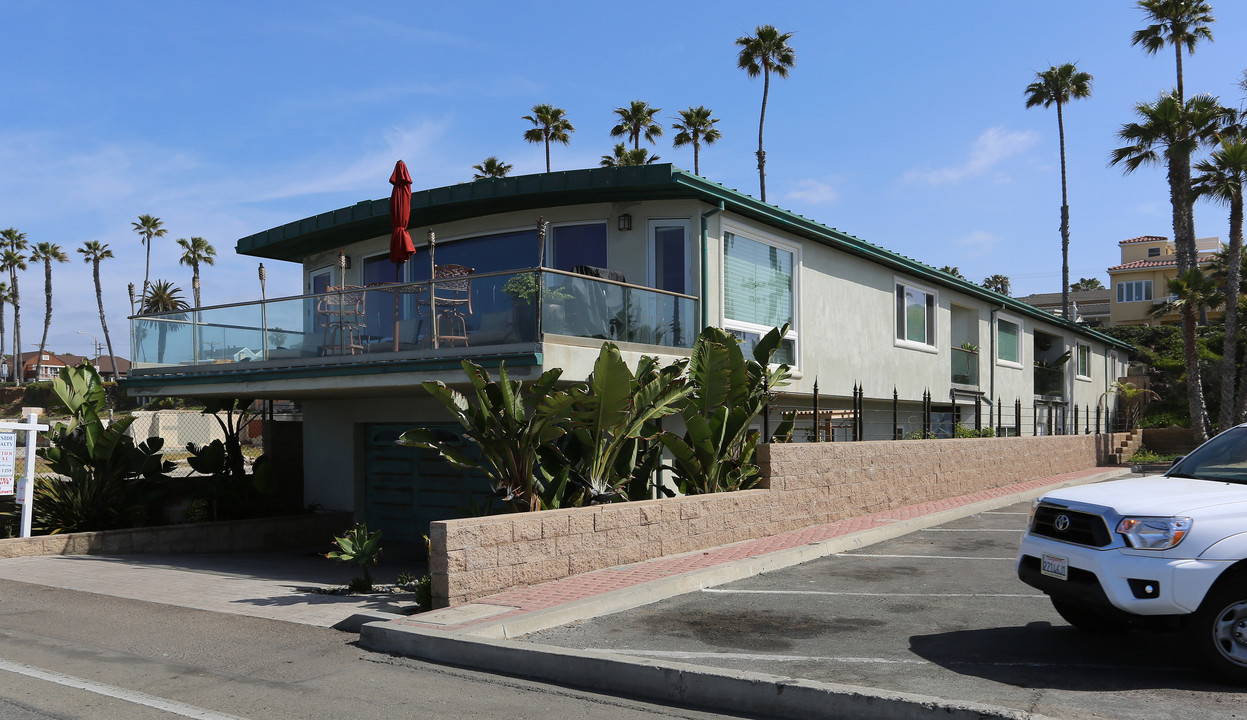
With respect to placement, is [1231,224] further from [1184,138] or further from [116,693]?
[116,693]

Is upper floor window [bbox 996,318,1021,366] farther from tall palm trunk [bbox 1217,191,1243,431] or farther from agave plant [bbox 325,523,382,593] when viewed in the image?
agave plant [bbox 325,523,382,593]

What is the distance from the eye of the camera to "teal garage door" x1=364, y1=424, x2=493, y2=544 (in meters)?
16.1

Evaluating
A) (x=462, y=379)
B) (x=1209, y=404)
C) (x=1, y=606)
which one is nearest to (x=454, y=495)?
(x=462, y=379)

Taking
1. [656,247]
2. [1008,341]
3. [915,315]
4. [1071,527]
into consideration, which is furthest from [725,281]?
[1008,341]

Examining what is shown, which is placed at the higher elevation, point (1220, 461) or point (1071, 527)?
point (1220, 461)

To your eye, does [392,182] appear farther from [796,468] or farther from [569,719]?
[569,719]

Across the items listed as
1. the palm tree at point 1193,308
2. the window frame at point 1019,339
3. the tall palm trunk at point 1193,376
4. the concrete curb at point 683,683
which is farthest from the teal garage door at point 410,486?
the tall palm trunk at point 1193,376

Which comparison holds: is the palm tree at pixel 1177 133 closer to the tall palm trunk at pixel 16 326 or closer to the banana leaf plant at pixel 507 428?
the banana leaf plant at pixel 507 428

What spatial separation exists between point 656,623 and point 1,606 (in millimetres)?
7043

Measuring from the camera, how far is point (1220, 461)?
24.3 feet

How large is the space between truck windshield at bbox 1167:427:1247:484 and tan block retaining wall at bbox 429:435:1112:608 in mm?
5532

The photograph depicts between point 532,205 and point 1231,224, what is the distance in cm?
2703

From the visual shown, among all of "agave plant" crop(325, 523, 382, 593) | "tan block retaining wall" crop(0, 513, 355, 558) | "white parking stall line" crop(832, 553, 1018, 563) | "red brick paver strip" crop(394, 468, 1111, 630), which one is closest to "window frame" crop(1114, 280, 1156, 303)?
"red brick paver strip" crop(394, 468, 1111, 630)

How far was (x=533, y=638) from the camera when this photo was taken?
304 inches
